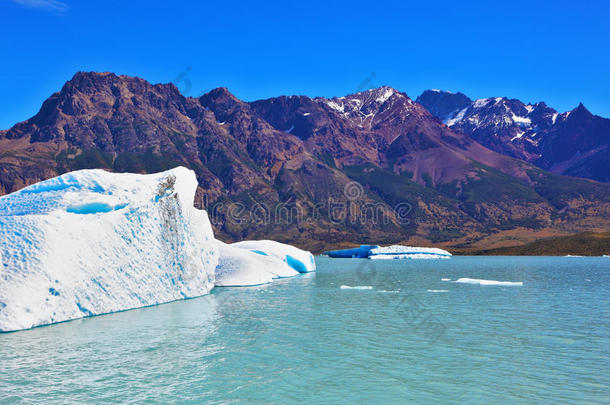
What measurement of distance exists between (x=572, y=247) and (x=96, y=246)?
490 feet

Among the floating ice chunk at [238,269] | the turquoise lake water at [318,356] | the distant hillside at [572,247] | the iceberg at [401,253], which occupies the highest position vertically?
the floating ice chunk at [238,269]

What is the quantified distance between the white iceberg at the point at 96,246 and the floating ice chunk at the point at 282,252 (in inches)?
810

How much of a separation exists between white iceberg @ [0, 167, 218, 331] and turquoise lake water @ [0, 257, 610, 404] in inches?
52.8

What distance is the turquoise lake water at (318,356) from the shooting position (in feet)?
42.6

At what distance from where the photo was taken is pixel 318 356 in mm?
17250

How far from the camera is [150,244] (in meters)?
29.6

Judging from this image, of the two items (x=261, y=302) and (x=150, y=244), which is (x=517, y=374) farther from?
(x=150, y=244)

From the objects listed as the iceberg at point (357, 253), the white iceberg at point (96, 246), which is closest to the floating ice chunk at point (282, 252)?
the white iceberg at point (96, 246)

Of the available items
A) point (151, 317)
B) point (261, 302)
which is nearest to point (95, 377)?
point (151, 317)

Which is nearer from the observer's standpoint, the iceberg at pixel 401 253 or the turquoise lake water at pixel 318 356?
the turquoise lake water at pixel 318 356

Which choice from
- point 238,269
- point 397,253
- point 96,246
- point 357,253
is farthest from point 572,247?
point 96,246

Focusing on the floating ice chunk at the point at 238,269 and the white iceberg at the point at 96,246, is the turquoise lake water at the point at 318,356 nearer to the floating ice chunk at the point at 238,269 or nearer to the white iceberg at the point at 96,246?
the white iceberg at the point at 96,246

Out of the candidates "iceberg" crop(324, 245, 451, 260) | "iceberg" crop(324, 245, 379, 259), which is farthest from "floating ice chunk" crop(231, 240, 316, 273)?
"iceberg" crop(324, 245, 379, 259)

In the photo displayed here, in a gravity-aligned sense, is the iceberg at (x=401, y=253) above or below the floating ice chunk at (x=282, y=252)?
below
